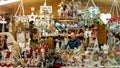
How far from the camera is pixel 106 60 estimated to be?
2.45 m

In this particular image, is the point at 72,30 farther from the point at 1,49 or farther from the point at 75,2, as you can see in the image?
the point at 1,49

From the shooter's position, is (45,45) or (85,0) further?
(85,0)

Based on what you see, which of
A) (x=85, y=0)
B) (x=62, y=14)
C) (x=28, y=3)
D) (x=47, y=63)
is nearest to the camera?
(x=47, y=63)

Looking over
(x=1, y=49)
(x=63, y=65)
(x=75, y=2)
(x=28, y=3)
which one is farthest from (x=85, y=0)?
(x=28, y=3)

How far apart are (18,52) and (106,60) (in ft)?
2.61

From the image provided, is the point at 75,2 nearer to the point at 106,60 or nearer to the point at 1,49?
the point at 106,60

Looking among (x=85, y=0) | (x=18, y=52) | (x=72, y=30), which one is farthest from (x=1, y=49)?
(x=85, y=0)

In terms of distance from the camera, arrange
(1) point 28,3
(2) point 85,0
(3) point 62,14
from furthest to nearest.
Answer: (1) point 28,3, (2) point 85,0, (3) point 62,14

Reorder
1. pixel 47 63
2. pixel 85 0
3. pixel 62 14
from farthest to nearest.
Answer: pixel 85 0 < pixel 62 14 < pixel 47 63

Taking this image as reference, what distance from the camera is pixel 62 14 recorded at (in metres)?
2.61

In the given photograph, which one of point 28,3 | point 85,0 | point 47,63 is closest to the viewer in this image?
point 47,63

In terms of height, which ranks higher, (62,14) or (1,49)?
(62,14)

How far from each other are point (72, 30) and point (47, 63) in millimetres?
498

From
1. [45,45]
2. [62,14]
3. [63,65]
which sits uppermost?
[62,14]
